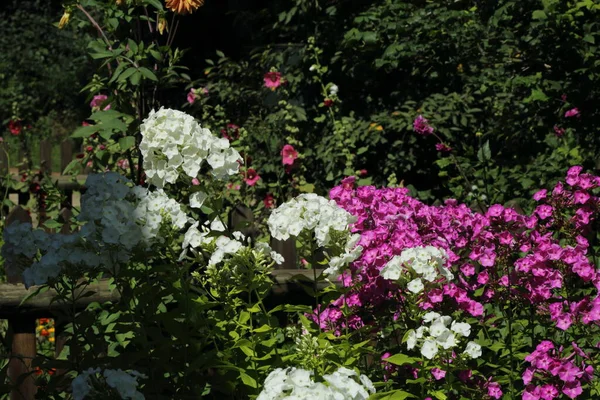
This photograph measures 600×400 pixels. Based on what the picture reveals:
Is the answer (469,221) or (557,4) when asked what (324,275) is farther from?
(557,4)

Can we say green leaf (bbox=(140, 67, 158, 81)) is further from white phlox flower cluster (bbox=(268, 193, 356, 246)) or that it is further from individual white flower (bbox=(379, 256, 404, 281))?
individual white flower (bbox=(379, 256, 404, 281))

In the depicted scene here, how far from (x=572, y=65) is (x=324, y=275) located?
7.84ft

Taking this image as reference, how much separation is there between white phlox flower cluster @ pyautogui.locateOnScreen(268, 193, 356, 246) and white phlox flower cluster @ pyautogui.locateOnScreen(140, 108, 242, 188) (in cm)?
21

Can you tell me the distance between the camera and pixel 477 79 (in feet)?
16.8

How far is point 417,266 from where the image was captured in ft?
7.60

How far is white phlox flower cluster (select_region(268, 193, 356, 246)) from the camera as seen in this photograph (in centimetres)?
233

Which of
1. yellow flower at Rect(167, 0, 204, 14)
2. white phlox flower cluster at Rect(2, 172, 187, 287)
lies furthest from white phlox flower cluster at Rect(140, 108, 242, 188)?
yellow flower at Rect(167, 0, 204, 14)

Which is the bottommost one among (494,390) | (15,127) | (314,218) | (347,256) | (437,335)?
(15,127)

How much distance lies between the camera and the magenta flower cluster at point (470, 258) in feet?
8.43

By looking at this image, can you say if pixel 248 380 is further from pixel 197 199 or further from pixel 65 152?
pixel 65 152

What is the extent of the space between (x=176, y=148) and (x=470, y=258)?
97 cm

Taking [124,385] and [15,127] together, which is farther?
[15,127]

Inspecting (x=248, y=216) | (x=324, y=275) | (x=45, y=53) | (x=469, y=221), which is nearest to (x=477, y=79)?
(x=248, y=216)

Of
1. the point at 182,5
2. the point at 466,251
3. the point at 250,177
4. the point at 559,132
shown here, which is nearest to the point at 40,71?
the point at 250,177
